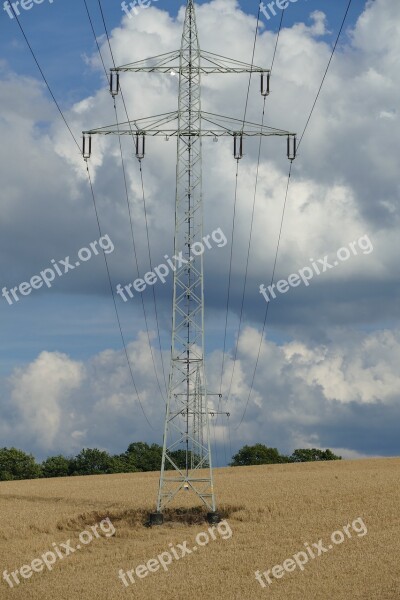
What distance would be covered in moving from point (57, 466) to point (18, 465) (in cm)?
929

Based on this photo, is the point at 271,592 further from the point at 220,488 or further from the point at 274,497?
the point at 220,488

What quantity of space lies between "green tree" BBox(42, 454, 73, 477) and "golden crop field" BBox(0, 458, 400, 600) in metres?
89.9

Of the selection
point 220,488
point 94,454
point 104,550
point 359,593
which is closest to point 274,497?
point 220,488

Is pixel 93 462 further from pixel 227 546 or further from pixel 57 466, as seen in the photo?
pixel 227 546

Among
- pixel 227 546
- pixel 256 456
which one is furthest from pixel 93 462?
pixel 227 546

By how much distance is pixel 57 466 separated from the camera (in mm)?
161000

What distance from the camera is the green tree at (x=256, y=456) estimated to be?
172750mm

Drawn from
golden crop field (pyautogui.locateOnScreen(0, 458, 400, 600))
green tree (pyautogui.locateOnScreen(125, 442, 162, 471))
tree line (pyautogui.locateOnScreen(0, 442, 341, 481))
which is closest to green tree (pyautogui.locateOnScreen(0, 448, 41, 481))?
tree line (pyautogui.locateOnScreen(0, 442, 341, 481))

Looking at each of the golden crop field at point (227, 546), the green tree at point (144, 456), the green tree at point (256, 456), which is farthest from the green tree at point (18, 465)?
the golden crop field at point (227, 546)

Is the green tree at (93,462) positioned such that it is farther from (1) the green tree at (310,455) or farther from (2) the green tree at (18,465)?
(1) the green tree at (310,455)

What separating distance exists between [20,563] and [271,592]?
1568 centimetres

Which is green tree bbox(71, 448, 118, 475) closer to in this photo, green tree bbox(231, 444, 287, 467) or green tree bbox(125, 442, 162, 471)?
green tree bbox(125, 442, 162, 471)

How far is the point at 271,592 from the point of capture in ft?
122

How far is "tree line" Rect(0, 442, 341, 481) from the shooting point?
15412 cm
